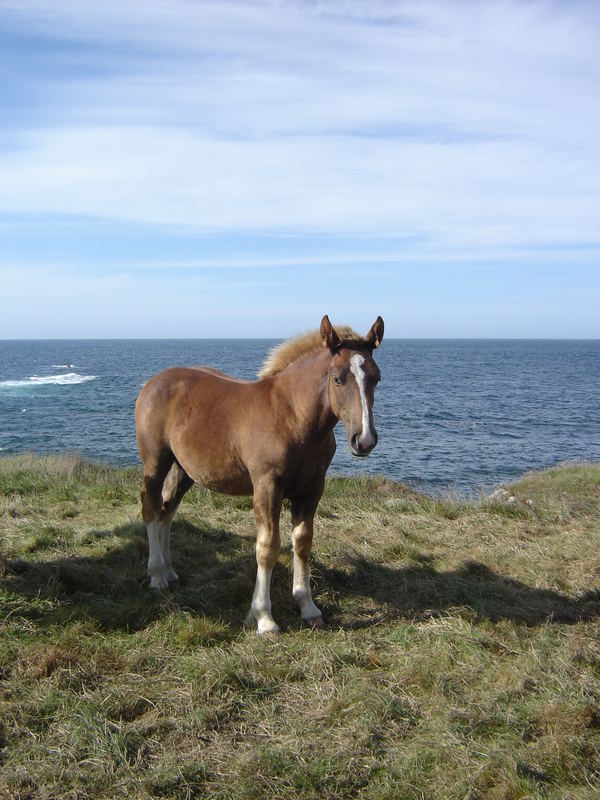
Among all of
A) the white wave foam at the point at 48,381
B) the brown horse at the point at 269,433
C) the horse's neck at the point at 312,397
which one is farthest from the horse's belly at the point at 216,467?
the white wave foam at the point at 48,381

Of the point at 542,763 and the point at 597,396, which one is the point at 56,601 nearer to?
the point at 542,763

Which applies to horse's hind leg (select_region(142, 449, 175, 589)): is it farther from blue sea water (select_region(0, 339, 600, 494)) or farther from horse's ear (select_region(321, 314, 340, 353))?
blue sea water (select_region(0, 339, 600, 494))

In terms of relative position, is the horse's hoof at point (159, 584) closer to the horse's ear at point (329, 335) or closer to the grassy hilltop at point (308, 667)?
the grassy hilltop at point (308, 667)

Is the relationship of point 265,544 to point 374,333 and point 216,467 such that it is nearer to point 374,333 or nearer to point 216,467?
point 216,467

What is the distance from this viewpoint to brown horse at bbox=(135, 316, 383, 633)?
5184mm

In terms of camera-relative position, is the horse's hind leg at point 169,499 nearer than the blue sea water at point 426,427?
Yes

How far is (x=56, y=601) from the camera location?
5.69m

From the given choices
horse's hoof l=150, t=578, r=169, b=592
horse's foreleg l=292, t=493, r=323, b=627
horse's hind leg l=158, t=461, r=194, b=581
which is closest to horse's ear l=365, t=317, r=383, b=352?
horse's foreleg l=292, t=493, r=323, b=627

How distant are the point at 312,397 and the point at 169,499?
227cm

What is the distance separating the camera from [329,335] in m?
5.16

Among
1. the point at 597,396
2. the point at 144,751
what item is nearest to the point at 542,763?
the point at 144,751

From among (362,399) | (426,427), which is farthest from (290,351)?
(426,427)

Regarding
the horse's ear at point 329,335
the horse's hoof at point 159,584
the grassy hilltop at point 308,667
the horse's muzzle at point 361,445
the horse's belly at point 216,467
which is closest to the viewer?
the grassy hilltop at point 308,667

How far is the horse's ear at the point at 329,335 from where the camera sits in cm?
511
